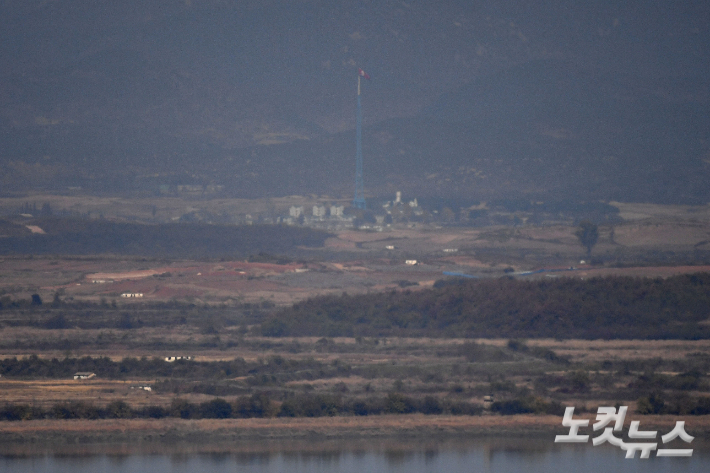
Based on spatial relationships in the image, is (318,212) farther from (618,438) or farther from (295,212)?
(618,438)

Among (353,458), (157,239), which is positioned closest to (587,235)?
(157,239)

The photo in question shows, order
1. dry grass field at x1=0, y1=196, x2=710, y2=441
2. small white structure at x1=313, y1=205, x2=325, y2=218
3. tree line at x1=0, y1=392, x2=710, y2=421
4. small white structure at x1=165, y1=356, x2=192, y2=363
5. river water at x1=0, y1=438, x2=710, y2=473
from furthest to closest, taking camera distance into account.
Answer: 1. small white structure at x1=313, y1=205, x2=325, y2=218
2. small white structure at x1=165, y1=356, x2=192, y2=363
3. tree line at x1=0, y1=392, x2=710, y2=421
4. dry grass field at x1=0, y1=196, x2=710, y2=441
5. river water at x1=0, y1=438, x2=710, y2=473

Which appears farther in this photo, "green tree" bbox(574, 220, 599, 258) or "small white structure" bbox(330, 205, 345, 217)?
"small white structure" bbox(330, 205, 345, 217)

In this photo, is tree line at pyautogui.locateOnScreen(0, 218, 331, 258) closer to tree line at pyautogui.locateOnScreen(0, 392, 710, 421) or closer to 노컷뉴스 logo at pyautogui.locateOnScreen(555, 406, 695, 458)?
tree line at pyautogui.locateOnScreen(0, 392, 710, 421)

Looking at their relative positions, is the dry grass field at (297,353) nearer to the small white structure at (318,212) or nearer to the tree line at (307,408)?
the tree line at (307,408)

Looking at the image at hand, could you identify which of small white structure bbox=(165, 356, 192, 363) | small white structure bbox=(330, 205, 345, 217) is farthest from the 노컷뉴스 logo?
small white structure bbox=(330, 205, 345, 217)

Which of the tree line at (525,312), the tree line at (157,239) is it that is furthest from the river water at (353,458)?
the tree line at (157,239)
